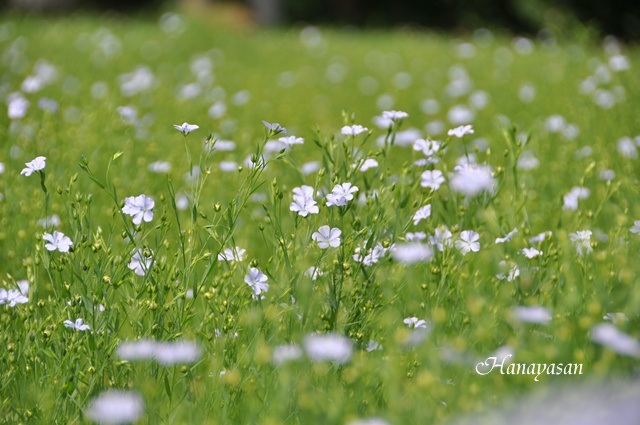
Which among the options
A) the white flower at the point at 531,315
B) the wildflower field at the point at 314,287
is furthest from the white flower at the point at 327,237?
the white flower at the point at 531,315

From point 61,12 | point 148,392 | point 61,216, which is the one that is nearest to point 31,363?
point 148,392

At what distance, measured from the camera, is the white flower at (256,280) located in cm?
177

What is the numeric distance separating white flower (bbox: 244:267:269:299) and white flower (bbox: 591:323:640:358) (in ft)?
2.53

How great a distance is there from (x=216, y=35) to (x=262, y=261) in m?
6.79

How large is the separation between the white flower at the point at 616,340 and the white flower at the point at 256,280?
2.53 ft

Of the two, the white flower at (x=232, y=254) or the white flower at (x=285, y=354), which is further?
the white flower at (x=232, y=254)

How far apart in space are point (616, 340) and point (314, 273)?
761 mm

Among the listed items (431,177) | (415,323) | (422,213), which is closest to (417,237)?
(422,213)

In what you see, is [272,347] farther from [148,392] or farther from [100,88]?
[100,88]

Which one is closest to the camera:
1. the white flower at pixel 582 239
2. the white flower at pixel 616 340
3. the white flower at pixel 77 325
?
the white flower at pixel 616 340

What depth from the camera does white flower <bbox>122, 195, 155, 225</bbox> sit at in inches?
73.4

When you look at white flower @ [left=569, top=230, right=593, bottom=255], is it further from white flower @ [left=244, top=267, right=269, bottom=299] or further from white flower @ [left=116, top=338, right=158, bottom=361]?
white flower @ [left=116, top=338, right=158, bottom=361]

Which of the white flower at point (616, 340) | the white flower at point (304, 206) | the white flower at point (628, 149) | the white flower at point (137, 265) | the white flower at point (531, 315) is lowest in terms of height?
the white flower at point (628, 149)

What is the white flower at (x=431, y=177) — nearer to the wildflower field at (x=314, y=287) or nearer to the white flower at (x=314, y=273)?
the wildflower field at (x=314, y=287)
